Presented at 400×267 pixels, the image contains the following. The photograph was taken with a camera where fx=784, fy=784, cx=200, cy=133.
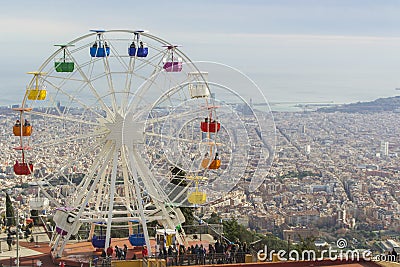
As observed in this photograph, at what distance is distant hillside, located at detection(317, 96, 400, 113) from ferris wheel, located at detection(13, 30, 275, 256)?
71172mm

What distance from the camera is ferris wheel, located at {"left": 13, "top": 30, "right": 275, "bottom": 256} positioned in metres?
26.4

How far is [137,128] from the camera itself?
2678cm

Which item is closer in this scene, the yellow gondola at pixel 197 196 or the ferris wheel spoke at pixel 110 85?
the yellow gondola at pixel 197 196

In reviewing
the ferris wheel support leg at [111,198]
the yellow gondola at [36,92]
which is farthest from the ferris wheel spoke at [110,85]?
the yellow gondola at [36,92]

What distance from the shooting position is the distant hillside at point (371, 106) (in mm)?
97562

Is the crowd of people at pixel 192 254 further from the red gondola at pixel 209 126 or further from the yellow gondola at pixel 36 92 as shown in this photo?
the yellow gondola at pixel 36 92

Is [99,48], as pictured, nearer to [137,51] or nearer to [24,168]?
[137,51]

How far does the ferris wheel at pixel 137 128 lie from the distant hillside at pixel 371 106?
71.2 meters

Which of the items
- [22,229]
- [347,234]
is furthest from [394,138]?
[22,229]

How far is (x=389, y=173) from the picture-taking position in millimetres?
84312

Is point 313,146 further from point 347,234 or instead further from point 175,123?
point 175,123

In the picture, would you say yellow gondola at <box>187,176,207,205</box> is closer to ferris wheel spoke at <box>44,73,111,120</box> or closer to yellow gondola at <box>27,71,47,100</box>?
ferris wheel spoke at <box>44,73,111,120</box>

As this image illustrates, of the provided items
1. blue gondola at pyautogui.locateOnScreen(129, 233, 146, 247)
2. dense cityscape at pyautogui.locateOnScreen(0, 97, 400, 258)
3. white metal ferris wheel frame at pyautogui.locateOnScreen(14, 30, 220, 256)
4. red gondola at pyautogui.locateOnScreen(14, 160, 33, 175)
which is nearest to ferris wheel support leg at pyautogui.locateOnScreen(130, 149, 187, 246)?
white metal ferris wheel frame at pyautogui.locateOnScreen(14, 30, 220, 256)

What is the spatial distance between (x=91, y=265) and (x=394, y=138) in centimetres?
8469
